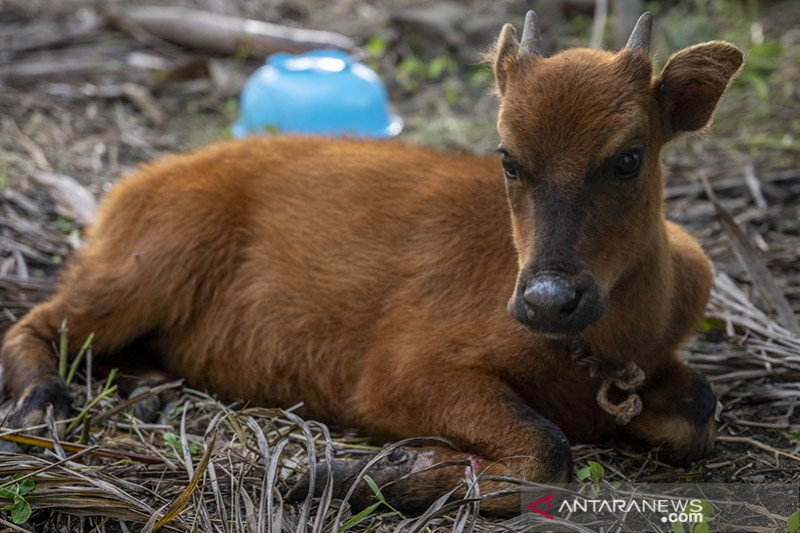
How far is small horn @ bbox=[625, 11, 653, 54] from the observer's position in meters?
3.80

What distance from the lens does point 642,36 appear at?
12.6 ft

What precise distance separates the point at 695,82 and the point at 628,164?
0.54 meters

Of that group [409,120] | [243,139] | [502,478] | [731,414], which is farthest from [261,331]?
[409,120]

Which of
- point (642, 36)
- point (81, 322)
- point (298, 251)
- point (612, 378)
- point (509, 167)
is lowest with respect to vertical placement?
point (81, 322)

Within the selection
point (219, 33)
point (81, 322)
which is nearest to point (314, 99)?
point (219, 33)

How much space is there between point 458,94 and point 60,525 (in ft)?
25.0

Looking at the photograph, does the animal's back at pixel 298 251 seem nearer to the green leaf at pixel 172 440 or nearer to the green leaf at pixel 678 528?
the green leaf at pixel 172 440

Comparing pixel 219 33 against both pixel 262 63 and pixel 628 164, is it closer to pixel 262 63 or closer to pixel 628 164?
pixel 262 63

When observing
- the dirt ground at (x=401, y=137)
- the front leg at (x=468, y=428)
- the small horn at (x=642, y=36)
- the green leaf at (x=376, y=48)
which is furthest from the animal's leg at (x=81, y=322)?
the green leaf at (x=376, y=48)

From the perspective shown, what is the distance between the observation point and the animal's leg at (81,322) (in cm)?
484

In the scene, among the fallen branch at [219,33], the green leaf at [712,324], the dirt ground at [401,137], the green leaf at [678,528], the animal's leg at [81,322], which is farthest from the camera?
the fallen branch at [219,33]

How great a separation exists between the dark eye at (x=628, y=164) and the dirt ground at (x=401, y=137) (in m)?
0.79

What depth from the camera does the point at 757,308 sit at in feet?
17.3

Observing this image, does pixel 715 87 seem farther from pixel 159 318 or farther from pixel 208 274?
pixel 159 318
